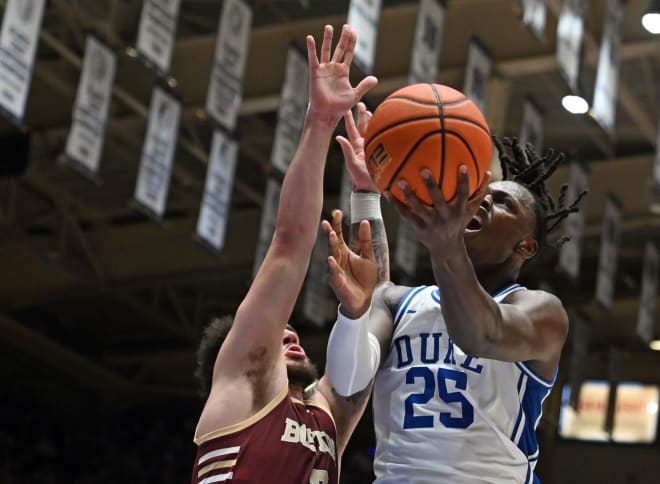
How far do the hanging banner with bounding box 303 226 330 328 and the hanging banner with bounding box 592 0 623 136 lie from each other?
3915 millimetres

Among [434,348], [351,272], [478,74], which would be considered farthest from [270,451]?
[478,74]

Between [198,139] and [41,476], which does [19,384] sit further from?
[198,139]

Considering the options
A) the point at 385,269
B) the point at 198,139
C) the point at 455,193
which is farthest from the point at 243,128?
the point at 455,193

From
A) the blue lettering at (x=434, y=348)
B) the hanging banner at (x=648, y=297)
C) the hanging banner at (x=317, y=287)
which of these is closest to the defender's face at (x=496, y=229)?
the blue lettering at (x=434, y=348)

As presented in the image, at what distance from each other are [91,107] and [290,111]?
6.75 feet

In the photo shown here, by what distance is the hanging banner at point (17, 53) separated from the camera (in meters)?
10.2

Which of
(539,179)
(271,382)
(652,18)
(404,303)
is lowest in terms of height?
(271,382)

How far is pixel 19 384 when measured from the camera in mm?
25219

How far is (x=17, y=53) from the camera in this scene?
1037cm

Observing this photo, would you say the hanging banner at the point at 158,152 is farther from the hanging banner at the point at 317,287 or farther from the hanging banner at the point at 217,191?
the hanging banner at the point at 317,287

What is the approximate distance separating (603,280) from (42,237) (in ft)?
28.0

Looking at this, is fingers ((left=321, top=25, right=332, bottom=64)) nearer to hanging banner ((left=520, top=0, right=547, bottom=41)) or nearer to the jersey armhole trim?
the jersey armhole trim

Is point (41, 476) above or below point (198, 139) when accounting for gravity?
below

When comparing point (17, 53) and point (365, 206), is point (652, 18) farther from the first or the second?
point (365, 206)
